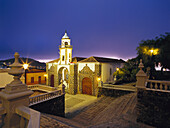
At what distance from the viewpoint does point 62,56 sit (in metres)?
20.2

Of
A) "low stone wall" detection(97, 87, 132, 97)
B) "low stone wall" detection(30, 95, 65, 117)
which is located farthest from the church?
"low stone wall" detection(30, 95, 65, 117)

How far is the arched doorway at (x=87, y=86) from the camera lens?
57.7 ft

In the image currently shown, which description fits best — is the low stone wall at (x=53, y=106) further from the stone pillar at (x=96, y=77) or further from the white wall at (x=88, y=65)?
the white wall at (x=88, y=65)

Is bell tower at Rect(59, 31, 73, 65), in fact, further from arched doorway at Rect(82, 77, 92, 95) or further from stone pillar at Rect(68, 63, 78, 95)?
arched doorway at Rect(82, 77, 92, 95)

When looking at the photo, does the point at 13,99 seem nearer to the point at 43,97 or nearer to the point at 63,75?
the point at 43,97

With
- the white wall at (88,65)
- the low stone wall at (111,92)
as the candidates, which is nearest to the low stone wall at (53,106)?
the low stone wall at (111,92)

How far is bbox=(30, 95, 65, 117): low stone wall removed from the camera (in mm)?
7754

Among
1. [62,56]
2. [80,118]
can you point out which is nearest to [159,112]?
[80,118]

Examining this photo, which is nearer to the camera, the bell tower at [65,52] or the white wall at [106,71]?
the white wall at [106,71]

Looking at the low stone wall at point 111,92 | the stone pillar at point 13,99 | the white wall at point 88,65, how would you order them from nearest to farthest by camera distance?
the stone pillar at point 13,99 → the low stone wall at point 111,92 → the white wall at point 88,65

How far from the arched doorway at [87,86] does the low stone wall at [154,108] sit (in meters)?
11.7

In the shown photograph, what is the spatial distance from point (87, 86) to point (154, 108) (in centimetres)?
1279

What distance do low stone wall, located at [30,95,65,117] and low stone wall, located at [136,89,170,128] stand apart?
7.17m

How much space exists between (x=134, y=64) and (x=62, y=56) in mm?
14462
